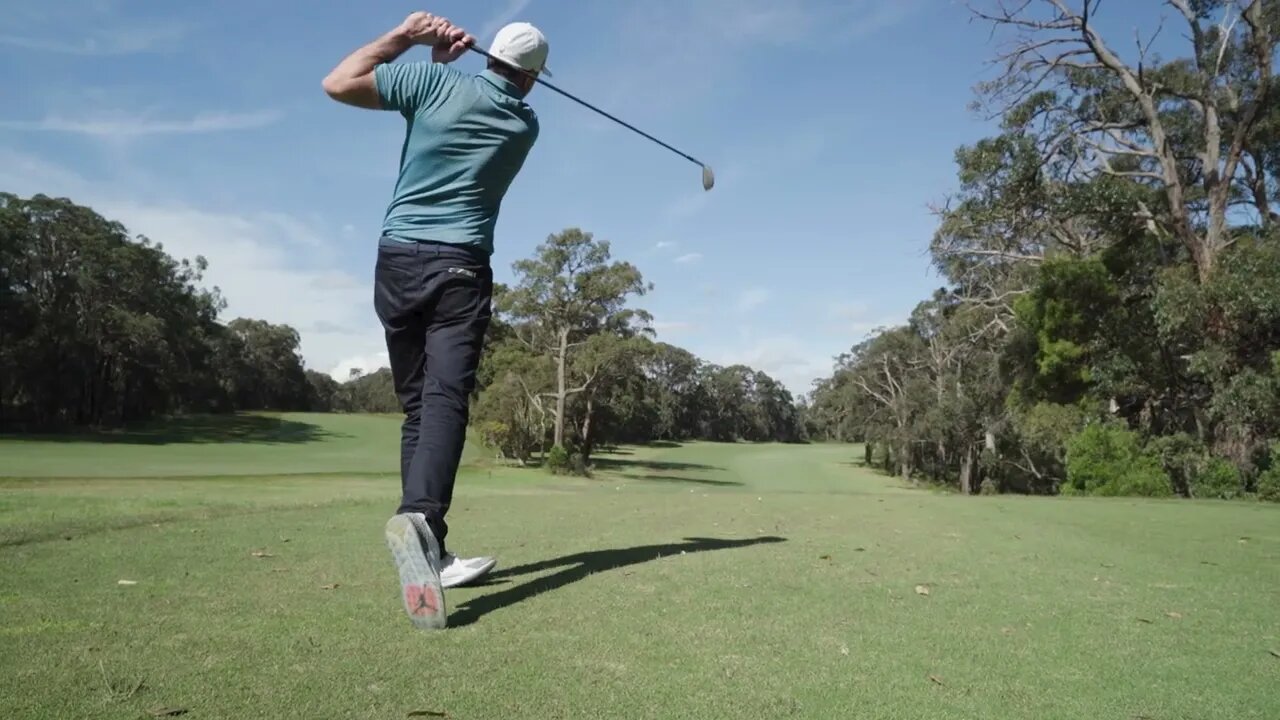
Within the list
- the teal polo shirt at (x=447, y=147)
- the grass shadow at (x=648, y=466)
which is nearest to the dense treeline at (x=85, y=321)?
the grass shadow at (x=648, y=466)

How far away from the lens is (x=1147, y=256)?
17266 millimetres

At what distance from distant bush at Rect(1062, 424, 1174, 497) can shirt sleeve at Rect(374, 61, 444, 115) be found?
14215mm

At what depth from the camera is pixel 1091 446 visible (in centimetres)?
1488

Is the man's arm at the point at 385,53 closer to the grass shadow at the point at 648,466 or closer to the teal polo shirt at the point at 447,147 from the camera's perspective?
the teal polo shirt at the point at 447,147

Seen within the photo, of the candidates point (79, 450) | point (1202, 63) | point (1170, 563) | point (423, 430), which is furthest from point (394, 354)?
point (79, 450)

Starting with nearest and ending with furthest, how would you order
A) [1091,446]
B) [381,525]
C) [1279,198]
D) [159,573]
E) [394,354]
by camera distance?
[159,573] < [394,354] < [381,525] < [1091,446] < [1279,198]

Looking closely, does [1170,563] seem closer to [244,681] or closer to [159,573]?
[244,681]

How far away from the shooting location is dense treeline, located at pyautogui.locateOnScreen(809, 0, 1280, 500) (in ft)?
46.6

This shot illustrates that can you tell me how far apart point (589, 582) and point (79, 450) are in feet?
102

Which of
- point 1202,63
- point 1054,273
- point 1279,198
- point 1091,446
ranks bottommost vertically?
point 1091,446

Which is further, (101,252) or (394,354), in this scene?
(101,252)

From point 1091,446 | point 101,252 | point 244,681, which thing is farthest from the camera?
point 101,252

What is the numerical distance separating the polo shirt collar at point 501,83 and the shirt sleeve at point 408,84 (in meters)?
0.17

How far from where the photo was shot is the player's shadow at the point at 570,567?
2410 millimetres
